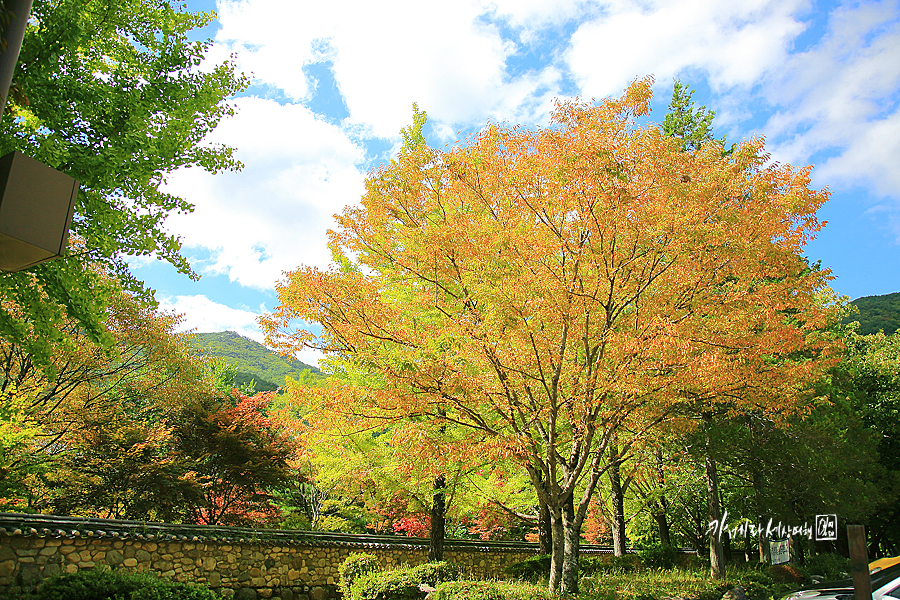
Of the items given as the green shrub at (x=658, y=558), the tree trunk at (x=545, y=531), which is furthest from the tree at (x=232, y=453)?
the green shrub at (x=658, y=558)

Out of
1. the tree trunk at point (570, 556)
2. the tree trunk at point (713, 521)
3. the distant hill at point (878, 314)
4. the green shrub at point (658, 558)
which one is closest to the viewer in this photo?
the tree trunk at point (570, 556)

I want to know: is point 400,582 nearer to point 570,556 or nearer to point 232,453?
point 570,556

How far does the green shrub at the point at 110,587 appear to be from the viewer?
816cm

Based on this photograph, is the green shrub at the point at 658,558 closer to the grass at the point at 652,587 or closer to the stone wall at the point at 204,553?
the grass at the point at 652,587

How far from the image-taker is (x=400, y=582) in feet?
33.6

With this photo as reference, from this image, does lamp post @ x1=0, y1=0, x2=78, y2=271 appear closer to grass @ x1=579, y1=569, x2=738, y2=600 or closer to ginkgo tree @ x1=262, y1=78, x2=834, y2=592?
ginkgo tree @ x1=262, y1=78, x2=834, y2=592

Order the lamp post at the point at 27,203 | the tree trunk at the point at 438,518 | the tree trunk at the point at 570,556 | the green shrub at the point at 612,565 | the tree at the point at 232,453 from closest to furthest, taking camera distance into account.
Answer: the lamp post at the point at 27,203 → the tree trunk at the point at 570,556 → the tree trunk at the point at 438,518 → the green shrub at the point at 612,565 → the tree at the point at 232,453

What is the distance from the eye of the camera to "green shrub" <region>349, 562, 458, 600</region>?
400 inches

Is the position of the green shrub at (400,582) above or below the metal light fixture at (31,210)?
below

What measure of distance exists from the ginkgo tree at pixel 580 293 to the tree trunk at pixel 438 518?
3.17 m

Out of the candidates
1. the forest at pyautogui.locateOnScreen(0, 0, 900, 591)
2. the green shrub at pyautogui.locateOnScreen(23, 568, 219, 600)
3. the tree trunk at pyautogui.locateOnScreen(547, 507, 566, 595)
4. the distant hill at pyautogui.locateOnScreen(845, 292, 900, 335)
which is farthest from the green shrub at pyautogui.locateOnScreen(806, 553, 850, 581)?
the distant hill at pyautogui.locateOnScreen(845, 292, 900, 335)

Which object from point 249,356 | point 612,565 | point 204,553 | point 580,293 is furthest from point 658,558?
point 249,356

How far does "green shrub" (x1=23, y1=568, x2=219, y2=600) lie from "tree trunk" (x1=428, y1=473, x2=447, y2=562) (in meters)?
5.21

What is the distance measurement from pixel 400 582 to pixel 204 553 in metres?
4.45
